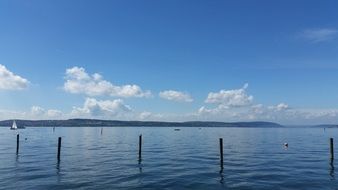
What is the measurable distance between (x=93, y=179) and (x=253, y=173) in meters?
18.6

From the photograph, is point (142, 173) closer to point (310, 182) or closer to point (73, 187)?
point (73, 187)

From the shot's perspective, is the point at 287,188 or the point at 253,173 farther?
the point at 253,173

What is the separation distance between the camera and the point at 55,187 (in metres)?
31.2

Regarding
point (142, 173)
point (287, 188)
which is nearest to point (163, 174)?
point (142, 173)

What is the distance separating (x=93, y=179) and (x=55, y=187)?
462 cm

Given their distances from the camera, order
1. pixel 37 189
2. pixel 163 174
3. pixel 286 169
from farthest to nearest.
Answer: pixel 286 169 < pixel 163 174 < pixel 37 189

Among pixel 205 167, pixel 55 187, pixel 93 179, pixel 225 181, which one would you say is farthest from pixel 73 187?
pixel 205 167

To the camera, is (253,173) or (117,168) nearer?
(253,173)

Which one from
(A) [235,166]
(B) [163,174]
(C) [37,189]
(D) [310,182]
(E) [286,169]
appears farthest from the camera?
(A) [235,166]

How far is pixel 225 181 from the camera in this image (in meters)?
35.0

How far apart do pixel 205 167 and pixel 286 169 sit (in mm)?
10425

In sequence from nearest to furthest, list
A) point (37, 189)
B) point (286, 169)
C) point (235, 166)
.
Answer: point (37, 189), point (286, 169), point (235, 166)

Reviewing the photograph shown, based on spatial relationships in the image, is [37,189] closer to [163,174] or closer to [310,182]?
[163,174]

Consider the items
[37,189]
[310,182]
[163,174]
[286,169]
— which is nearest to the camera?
[37,189]
